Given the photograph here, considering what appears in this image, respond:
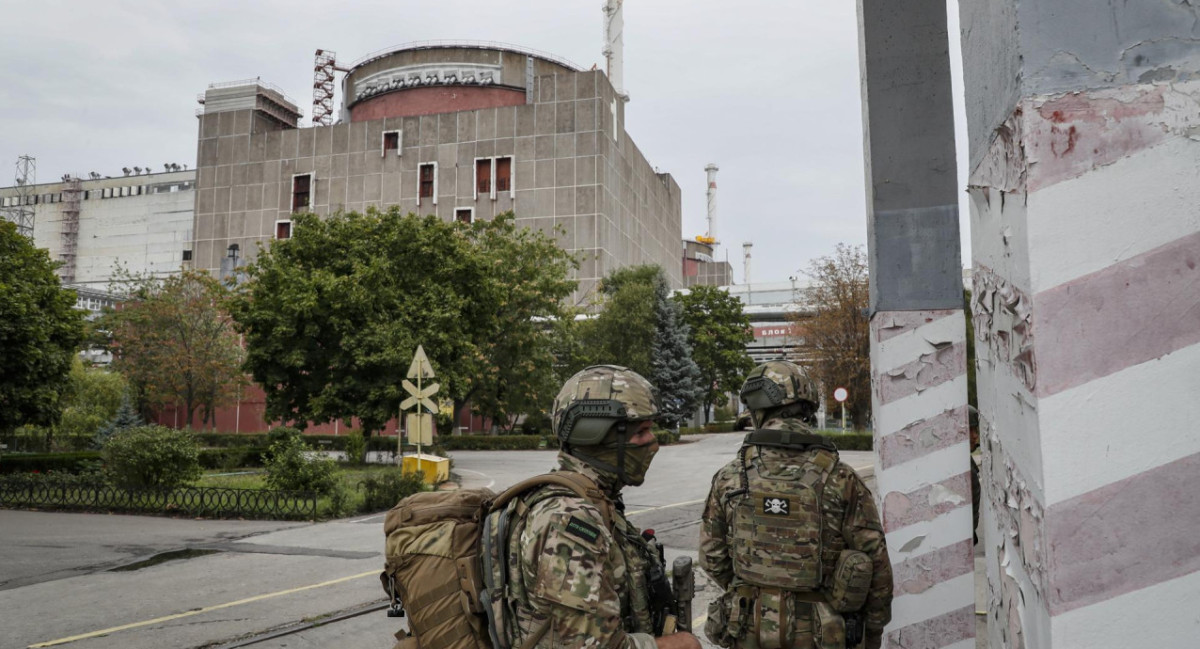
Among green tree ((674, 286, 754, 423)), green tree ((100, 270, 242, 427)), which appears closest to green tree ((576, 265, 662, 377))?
green tree ((674, 286, 754, 423))

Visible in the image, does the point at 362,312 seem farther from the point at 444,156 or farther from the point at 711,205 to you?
the point at 711,205

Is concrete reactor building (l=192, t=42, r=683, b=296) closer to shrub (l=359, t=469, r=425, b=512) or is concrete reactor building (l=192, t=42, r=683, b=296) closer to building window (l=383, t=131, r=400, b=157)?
building window (l=383, t=131, r=400, b=157)

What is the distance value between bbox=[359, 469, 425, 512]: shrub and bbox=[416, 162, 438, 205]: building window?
148 ft

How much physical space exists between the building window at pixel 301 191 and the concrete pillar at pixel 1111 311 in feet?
212

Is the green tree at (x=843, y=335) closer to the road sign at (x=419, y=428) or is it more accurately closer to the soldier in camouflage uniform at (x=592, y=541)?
the road sign at (x=419, y=428)

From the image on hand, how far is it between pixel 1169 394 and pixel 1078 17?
1.87ft

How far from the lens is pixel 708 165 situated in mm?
97875

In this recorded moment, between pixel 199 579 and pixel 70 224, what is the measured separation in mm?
82086

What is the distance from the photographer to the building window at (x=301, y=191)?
6162cm

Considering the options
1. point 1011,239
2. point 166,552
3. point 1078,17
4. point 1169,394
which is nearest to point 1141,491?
point 1169,394

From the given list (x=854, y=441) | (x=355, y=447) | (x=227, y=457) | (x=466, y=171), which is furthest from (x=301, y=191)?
(x=854, y=441)

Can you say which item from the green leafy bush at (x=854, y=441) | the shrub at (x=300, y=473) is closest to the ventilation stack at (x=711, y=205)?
the green leafy bush at (x=854, y=441)

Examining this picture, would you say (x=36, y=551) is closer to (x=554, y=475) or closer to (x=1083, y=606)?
(x=554, y=475)

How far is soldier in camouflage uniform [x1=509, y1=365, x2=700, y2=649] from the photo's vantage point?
7.36ft
